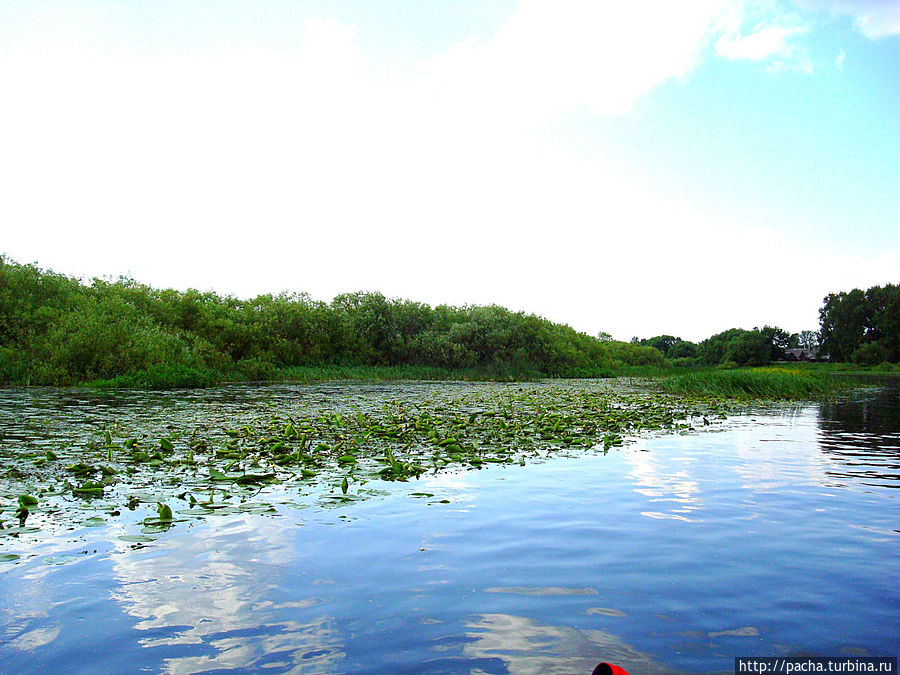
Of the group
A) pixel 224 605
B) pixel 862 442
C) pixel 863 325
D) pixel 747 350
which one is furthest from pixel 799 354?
pixel 224 605

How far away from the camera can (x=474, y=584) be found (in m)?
4.56

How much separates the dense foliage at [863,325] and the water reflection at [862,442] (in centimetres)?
7941

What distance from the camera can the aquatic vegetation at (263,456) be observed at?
6617 millimetres

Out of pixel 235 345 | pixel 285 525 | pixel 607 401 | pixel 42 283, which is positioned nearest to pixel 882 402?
pixel 607 401

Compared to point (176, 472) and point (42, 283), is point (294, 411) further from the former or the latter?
point (42, 283)

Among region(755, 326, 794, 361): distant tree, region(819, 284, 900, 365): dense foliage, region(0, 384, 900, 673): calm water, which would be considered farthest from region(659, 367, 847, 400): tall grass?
region(755, 326, 794, 361): distant tree

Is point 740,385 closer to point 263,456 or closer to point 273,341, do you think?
point 263,456

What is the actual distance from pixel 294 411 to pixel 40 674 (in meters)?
13.1

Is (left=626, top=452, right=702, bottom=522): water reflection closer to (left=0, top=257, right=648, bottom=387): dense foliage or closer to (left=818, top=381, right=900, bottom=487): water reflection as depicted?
(left=818, top=381, right=900, bottom=487): water reflection

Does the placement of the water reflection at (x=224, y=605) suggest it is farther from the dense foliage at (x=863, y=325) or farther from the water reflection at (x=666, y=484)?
the dense foliage at (x=863, y=325)

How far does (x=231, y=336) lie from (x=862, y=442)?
40910 millimetres

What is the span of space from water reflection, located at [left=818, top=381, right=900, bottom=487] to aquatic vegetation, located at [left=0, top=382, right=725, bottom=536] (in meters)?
3.78

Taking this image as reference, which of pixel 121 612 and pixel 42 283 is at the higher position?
pixel 42 283

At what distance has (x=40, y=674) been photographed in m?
3.17
